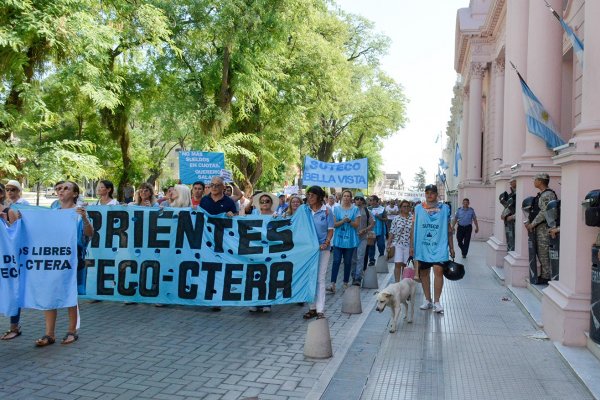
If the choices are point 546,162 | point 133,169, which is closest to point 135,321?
point 546,162

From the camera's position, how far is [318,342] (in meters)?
6.05

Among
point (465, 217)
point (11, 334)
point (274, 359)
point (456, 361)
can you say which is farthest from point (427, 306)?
point (465, 217)

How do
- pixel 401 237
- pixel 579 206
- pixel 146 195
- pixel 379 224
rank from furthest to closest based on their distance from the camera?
pixel 379 224 → pixel 401 237 → pixel 146 195 → pixel 579 206

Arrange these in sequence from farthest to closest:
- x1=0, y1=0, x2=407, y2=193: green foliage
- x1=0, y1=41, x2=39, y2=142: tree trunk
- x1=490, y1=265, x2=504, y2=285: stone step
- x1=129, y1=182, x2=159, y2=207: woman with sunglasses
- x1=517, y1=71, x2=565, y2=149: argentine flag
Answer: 1. x1=0, y1=41, x2=39, y2=142: tree trunk
2. x1=0, y1=0, x2=407, y2=193: green foliage
3. x1=490, y1=265, x2=504, y2=285: stone step
4. x1=517, y1=71, x2=565, y2=149: argentine flag
5. x1=129, y1=182, x2=159, y2=207: woman with sunglasses

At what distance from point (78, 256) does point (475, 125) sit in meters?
25.1

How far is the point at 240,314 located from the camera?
8.30 meters

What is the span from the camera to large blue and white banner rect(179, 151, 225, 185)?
50.0 feet

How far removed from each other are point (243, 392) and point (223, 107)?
58.1ft

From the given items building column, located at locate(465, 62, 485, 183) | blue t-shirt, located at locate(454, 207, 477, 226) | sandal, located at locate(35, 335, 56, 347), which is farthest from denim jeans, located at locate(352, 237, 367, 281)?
building column, located at locate(465, 62, 485, 183)

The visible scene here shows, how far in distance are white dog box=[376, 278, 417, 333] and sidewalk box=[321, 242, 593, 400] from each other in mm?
169

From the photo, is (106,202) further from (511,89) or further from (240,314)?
(511,89)

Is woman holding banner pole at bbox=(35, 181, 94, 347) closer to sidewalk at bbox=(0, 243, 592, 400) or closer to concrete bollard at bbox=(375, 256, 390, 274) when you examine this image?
sidewalk at bbox=(0, 243, 592, 400)

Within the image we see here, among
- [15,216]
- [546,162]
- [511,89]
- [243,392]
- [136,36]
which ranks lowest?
[243,392]

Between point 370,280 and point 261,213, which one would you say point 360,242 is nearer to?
point 370,280
